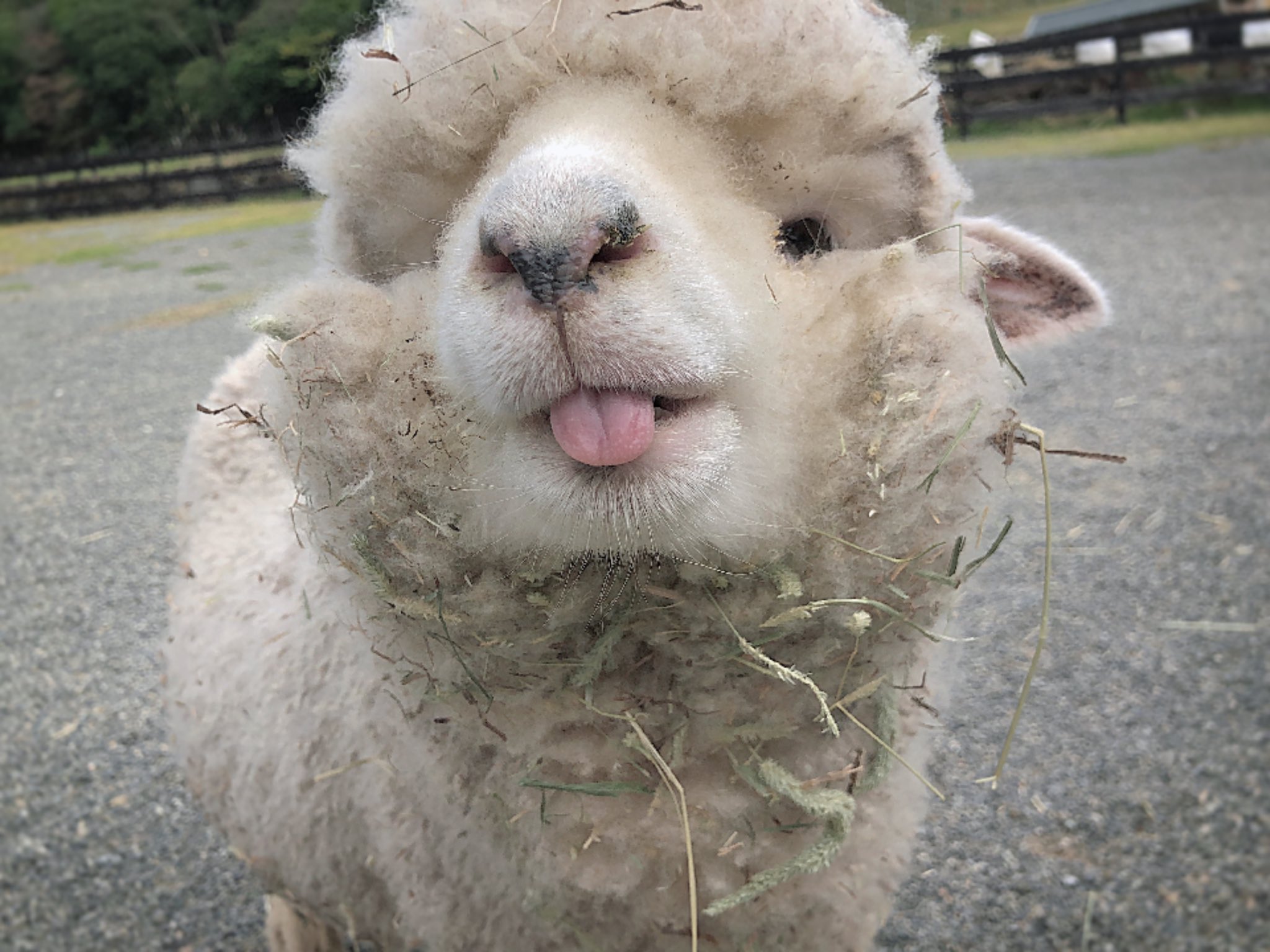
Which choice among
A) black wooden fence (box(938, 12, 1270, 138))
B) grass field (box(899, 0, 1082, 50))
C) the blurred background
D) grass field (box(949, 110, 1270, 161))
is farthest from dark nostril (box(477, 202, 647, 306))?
grass field (box(899, 0, 1082, 50))

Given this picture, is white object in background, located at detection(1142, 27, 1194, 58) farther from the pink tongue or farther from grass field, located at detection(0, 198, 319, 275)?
the pink tongue

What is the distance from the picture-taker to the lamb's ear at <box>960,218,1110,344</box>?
1324 mm

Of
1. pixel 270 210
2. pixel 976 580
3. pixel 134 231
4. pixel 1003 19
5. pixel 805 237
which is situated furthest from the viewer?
→ pixel 1003 19

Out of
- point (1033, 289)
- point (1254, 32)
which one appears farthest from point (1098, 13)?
point (1033, 289)

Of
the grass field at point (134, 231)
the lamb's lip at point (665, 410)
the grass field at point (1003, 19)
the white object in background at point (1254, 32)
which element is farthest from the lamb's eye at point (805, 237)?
the grass field at point (1003, 19)

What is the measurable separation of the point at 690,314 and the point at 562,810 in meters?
0.60

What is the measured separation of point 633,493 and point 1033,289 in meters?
0.73

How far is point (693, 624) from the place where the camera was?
1.07 meters

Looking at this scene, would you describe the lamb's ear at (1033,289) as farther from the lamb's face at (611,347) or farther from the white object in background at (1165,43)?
the white object in background at (1165,43)

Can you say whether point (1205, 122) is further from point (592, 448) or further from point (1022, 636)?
point (592, 448)

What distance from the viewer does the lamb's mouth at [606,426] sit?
94cm

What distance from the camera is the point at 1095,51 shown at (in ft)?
51.0

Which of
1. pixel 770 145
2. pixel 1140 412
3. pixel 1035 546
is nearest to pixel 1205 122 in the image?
pixel 1140 412

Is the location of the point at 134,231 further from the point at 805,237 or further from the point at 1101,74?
the point at 805,237
